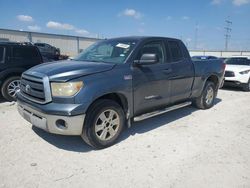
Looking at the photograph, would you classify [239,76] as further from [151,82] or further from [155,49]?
[151,82]

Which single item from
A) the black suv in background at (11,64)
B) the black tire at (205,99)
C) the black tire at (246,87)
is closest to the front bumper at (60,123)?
the black suv in background at (11,64)

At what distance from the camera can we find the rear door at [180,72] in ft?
16.3

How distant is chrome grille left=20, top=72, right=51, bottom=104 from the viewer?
11.1 ft

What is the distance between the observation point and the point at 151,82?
4.37 m

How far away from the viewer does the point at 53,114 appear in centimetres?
331

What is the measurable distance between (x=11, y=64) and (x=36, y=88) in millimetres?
3757

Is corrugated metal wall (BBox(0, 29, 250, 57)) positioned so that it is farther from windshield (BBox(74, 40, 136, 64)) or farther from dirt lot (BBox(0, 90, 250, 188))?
dirt lot (BBox(0, 90, 250, 188))

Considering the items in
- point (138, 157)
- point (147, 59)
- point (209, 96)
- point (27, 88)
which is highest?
point (147, 59)

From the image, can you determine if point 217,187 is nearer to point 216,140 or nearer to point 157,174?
point 157,174

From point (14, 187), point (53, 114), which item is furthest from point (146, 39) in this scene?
point (14, 187)

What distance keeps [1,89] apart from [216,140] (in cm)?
590

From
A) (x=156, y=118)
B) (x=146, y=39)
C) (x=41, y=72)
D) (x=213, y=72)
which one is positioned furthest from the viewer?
(x=213, y=72)

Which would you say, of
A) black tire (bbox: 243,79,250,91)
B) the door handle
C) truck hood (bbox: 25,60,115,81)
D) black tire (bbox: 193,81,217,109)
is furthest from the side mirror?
black tire (bbox: 243,79,250,91)

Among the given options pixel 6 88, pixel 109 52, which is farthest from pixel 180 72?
pixel 6 88
